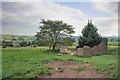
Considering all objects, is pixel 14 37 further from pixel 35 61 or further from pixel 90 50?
pixel 90 50

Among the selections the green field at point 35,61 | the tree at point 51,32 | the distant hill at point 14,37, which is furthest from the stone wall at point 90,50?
the distant hill at point 14,37

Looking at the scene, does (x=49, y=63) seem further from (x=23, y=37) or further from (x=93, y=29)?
(x=93, y=29)

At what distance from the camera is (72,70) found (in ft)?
12.6

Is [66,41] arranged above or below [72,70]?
above

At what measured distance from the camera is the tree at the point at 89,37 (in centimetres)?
413

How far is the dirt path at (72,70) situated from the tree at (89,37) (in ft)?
1.64

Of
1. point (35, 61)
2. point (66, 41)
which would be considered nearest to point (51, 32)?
point (66, 41)

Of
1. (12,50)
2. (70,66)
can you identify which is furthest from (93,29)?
(12,50)

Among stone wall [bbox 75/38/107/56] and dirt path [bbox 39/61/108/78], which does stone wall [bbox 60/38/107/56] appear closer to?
stone wall [bbox 75/38/107/56]

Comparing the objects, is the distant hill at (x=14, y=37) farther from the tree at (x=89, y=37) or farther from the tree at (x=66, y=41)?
the tree at (x=89, y=37)

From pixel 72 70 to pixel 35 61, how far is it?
2.08ft

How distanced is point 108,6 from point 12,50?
5.89ft

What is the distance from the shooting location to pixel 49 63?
3.95 metres

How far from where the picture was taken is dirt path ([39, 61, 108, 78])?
3760 millimetres
